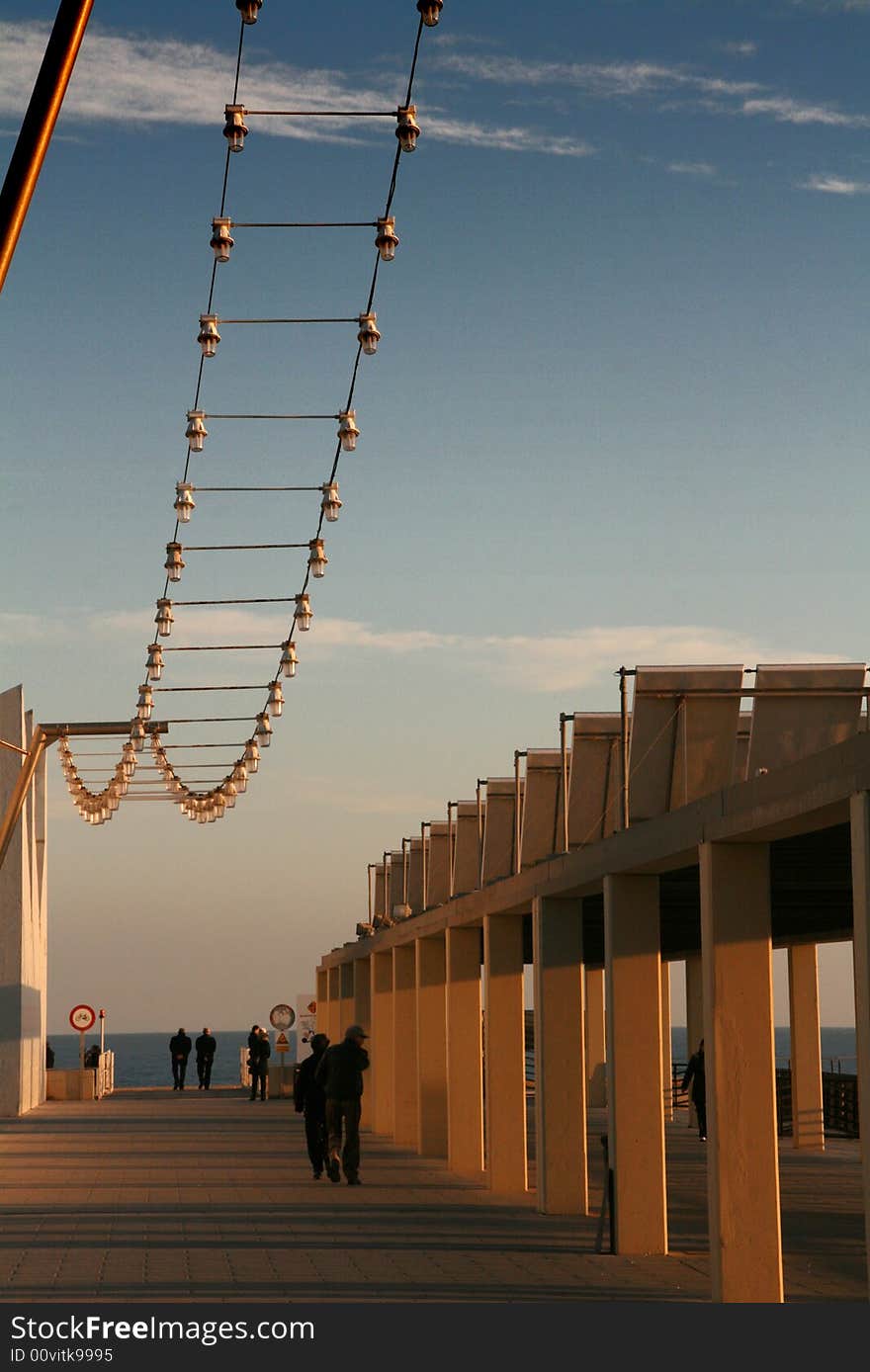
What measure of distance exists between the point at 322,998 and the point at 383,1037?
1200 centimetres

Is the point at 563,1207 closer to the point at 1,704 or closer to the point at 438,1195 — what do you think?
the point at 438,1195

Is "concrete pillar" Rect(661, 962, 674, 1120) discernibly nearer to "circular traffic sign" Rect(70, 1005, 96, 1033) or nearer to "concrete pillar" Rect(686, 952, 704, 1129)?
"concrete pillar" Rect(686, 952, 704, 1129)

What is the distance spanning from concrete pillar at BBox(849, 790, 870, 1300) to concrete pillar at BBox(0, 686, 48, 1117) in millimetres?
28546

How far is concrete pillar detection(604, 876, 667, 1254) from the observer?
15.1 m

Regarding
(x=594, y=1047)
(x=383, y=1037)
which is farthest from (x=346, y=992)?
(x=594, y=1047)

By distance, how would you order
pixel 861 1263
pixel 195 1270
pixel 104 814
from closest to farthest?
1. pixel 195 1270
2. pixel 861 1263
3. pixel 104 814

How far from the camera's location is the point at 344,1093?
20.4 metres

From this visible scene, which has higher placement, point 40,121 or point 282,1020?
point 40,121

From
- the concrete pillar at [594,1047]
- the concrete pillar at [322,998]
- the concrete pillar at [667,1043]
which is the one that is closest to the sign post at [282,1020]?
the concrete pillar at [322,998]

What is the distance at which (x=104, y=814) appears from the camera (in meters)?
28.5

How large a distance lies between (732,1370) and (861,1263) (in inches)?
233

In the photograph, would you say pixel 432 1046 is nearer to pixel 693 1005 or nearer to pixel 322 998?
pixel 693 1005

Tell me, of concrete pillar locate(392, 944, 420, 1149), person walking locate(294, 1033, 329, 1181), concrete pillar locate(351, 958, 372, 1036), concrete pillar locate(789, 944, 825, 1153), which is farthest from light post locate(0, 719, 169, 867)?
concrete pillar locate(789, 944, 825, 1153)

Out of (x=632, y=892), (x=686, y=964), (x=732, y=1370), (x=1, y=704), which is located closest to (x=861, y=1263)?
(x=632, y=892)
